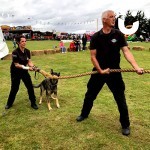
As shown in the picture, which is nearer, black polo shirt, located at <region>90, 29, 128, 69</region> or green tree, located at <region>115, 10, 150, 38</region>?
black polo shirt, located at <region>90, 29, 128, 69</region>

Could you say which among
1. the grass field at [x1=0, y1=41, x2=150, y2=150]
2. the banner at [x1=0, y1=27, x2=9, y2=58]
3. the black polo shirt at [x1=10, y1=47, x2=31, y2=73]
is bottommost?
the grass field at [x1=0, y1=41, x2=150, y2=150]

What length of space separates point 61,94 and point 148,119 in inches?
146

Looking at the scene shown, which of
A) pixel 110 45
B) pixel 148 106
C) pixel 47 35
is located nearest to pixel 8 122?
pixel 110 45

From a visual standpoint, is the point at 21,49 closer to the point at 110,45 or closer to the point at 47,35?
the point at 110,45

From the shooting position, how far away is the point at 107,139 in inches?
226

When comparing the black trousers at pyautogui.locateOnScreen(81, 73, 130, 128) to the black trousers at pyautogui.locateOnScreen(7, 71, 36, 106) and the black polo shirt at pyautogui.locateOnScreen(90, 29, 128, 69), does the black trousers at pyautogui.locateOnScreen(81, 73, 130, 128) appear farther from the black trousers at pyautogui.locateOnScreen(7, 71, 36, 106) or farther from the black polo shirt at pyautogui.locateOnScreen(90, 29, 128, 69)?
the black trousers at pyautogui.locateOnScreen(7, 71, 36, 106)

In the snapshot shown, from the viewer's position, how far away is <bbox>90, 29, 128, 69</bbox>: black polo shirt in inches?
220

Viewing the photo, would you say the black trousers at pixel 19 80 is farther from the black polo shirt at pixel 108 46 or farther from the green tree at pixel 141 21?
the green tree at pixel 141 21

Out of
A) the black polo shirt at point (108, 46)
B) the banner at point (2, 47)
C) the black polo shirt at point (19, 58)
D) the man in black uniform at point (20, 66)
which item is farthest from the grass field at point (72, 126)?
the banner at point (2, 47)

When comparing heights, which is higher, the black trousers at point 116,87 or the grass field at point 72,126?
the black trousers at point 116,87

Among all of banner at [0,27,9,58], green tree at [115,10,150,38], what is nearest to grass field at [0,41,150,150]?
banner at [0,27,9,58]

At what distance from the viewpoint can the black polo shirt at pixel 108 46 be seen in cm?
559

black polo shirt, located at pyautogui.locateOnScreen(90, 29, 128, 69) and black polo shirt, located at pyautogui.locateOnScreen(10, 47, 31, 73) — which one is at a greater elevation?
black polo shirt, located at pyautogui.locateOnScreen(90, 29, 128, 69)

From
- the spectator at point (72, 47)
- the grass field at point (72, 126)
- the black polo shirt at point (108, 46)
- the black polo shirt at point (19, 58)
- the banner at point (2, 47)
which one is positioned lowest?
the spectator at point (72, 47)
